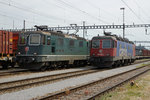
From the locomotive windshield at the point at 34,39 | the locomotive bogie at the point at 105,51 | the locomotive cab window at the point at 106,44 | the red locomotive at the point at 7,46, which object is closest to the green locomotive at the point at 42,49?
the locomotive windshield at the point at 34,39

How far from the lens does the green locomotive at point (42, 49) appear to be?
1571 centimetres

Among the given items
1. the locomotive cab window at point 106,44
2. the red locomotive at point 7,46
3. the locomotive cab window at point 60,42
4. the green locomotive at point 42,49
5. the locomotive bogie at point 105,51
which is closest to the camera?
the green locomotive at point 42,49

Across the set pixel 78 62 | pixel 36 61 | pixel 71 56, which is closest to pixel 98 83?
pixel 36 61

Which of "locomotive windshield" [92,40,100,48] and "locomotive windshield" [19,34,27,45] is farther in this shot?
"locomotive windshield" [92,40,100,48]

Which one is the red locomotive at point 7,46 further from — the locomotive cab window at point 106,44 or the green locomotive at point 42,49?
the locomotive cab window at point 106,44

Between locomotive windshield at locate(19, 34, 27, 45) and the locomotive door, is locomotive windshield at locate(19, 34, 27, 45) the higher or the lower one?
the higher one

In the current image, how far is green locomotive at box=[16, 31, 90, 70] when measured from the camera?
15.7m

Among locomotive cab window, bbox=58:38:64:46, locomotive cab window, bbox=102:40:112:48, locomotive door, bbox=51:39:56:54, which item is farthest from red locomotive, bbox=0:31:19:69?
locomotive cab window, bbox=102:40:112:48

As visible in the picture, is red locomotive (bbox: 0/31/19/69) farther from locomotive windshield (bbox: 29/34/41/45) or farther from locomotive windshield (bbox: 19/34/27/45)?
locomotive windshield (bbox: 29/34/41/45)

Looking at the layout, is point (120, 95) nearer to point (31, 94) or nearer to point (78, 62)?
point (31, 94)

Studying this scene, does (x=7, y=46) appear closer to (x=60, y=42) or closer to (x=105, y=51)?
(x=60, y=42)

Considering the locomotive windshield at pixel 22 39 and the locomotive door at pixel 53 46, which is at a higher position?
the locomotive windshield at pixel 22 39

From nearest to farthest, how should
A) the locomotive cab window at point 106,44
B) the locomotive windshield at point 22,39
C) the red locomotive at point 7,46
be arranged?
the red locomotive at point 7,46 < the locomotive windshield at point 22,39 < the locomotive cab window at point 106,44

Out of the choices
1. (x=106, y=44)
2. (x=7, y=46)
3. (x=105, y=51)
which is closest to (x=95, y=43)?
(x=106, y=44)
